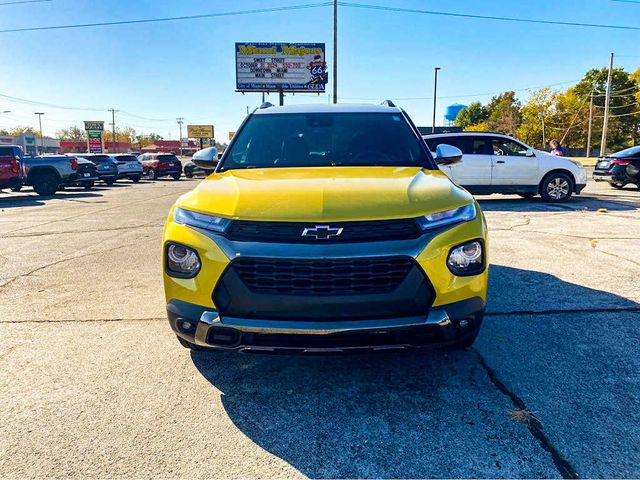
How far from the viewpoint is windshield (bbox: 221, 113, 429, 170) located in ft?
11.9

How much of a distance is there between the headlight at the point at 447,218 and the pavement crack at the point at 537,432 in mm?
1056

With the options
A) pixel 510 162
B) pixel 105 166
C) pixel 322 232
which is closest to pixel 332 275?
pixel 322 232

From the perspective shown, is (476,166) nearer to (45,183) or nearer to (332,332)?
(332,332)

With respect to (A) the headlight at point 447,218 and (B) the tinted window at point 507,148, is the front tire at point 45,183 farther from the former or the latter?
(A) the headlight at point 447,218

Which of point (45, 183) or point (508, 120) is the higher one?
point (508, 120)

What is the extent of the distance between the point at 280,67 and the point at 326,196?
35.0m

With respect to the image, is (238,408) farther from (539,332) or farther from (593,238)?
(593,238)

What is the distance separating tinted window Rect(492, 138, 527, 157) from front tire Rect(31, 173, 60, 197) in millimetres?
16335

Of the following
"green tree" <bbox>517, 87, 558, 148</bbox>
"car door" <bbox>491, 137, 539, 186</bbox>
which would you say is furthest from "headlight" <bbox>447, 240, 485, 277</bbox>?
"green tree" <bbox>517, 87, 558, 148</bbox>

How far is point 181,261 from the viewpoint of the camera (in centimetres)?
253

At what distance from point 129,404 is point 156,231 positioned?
625 centimetres

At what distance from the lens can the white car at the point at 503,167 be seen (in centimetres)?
1133

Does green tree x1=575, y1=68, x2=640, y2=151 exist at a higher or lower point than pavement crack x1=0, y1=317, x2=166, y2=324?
higher

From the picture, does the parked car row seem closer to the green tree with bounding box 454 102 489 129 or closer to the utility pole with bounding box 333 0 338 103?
the utility pole with bounding box 333 0 338 103
